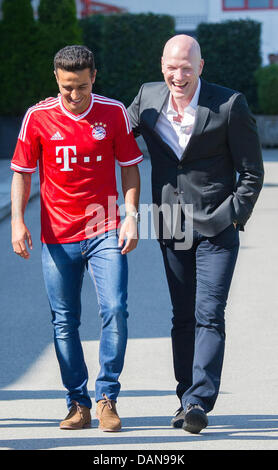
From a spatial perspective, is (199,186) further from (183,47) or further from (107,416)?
(107,416)

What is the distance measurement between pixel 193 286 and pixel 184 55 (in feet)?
3.69

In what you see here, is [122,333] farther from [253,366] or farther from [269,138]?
[269,138]

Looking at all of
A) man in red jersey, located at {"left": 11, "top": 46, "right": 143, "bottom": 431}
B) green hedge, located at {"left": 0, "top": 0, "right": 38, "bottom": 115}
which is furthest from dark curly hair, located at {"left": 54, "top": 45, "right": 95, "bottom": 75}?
green hedge, located at {"left": 0, "top": 0, "right": 38, "bottom": 115}

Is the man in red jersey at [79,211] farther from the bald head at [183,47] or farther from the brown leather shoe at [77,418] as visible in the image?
the bald head at [183,47]

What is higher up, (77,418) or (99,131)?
(99,131)

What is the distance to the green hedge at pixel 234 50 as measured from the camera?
27.3 metres

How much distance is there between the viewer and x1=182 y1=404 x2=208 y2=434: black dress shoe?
15.1 feet

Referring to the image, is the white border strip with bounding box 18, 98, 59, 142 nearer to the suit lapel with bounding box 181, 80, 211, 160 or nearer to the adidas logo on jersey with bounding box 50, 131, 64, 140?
the adidas logo on jersey with bounding box 50, 131, 64, 140

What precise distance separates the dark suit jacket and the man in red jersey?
0.15 metres

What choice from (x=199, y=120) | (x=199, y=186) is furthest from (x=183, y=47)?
(x=199, y=186)

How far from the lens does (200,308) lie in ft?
15.6

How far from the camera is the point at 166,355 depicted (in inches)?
250

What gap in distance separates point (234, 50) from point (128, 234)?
76.8 ft
